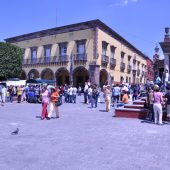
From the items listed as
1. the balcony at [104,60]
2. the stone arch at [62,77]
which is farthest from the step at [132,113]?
A: the stone arch at [62,77]

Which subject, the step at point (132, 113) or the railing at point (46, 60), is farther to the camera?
the railing at point (46, 60)

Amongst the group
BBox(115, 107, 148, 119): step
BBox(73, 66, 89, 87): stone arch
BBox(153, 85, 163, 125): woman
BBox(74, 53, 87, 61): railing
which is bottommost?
BBox(115, 107, 148, 119): step

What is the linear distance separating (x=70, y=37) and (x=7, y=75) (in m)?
9.62

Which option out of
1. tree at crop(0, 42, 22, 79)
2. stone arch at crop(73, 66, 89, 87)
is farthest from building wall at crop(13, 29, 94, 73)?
tree at crop(0, 42, 22, 79)

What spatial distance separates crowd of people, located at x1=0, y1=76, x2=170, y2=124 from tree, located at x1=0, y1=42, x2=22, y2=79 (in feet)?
47.0

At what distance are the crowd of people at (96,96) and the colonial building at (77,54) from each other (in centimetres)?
1327

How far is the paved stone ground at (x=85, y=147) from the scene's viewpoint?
21.7 ft

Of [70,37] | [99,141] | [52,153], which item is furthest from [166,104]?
[70,37]

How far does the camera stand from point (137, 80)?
55.8 metres

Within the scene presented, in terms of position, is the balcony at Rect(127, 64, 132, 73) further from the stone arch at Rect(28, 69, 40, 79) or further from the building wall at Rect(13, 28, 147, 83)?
the stone arch at Rect(28, 69, 40, 79)

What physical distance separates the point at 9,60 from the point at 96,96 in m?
23.2

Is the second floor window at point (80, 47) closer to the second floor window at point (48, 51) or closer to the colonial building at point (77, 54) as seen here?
the colonial building at point (77, 54)

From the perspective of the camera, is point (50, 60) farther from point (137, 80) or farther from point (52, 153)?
point (52, 153)

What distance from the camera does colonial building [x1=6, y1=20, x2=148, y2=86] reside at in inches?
1513
